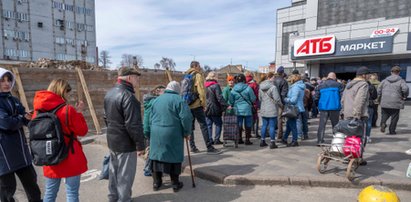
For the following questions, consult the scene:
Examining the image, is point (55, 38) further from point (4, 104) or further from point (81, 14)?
point (4, 104)

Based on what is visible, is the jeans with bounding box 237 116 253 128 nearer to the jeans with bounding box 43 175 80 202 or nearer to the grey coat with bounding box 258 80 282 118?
the grey coat with bounding box 258 80 282 118

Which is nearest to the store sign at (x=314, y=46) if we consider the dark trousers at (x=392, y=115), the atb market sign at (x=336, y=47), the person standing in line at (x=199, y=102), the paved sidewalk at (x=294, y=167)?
the atb market sign at (x=336, y=47)

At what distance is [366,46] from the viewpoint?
15609 mm

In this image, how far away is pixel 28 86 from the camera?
748 cm

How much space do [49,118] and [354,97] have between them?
4.67 m

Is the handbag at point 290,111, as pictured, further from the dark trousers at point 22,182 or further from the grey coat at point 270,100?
the dark trousers at point 22,182

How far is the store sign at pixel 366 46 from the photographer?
597 inches

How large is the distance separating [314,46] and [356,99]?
14370 millimetres

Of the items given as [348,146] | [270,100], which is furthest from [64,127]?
[270,100]

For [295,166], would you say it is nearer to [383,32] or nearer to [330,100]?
[330,100]

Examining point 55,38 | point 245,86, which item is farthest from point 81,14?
point 245,86

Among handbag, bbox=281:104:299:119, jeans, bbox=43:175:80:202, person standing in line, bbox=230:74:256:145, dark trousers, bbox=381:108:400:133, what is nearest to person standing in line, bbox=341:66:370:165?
handbag, bbox=281:104:299:119

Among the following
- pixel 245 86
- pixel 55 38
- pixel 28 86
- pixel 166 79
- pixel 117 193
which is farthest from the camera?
pixel 55 38

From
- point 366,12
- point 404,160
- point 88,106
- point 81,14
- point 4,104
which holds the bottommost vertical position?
point 404,160
